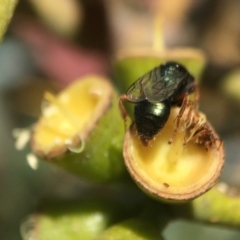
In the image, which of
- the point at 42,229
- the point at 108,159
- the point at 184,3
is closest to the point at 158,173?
the point at 108,159

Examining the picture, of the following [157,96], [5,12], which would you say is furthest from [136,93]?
[5,12]

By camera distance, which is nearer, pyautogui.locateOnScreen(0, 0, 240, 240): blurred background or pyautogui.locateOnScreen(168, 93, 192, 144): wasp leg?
pyautogui.locateOnScreen(168, 93, 192, 144): wasp leg

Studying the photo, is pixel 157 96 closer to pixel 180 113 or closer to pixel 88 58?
pixel 180 113

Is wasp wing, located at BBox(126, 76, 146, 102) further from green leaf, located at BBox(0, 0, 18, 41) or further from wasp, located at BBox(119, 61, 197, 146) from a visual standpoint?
green leaf, located at BBox(0, 0, 18, 41)

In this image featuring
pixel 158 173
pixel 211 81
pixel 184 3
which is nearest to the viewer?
pixel 158 173

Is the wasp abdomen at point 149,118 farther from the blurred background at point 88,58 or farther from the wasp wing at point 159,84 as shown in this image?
the blurred background at point 88,58

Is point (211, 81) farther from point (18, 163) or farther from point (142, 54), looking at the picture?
point (18, 163)

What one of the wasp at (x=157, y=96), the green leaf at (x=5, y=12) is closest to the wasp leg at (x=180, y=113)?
the wasp at (x=157, y=96)

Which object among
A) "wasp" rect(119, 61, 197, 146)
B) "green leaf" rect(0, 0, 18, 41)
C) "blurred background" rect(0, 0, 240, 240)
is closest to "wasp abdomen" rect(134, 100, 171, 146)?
"wasp" rect(119, 61, 197, 146)
